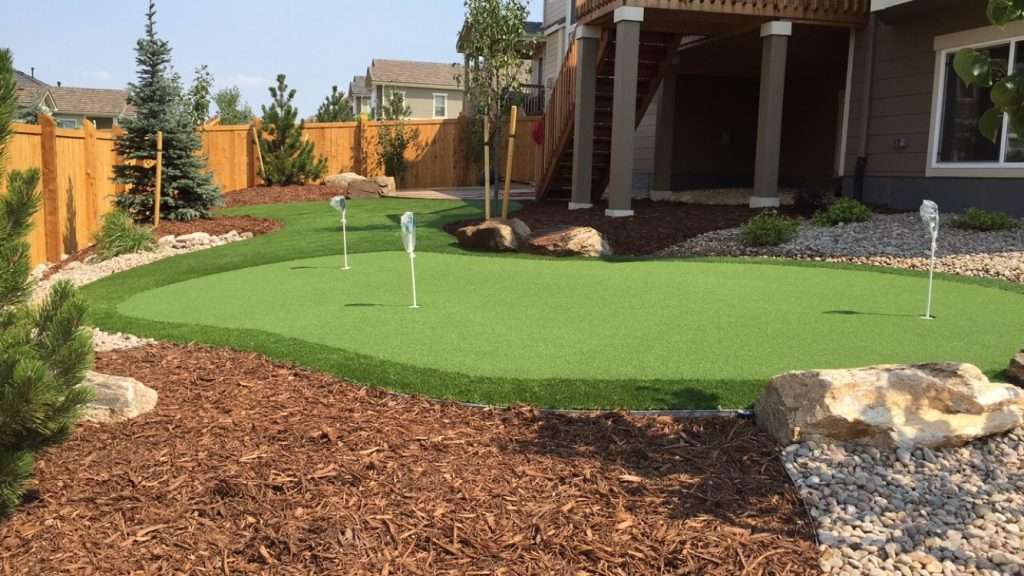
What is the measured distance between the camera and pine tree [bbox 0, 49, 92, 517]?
2879 millimetres

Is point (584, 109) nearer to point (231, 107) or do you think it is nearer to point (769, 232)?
point (769, 232)

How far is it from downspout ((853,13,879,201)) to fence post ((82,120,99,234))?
40.4ft

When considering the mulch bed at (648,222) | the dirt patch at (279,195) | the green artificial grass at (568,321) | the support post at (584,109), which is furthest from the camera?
the dirt patch at (279,195)

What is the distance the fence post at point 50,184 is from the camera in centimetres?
1103

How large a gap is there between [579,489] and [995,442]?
1.97 meters

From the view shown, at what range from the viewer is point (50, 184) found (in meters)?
11.1

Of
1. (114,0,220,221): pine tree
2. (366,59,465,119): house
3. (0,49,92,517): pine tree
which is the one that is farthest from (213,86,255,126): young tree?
(0,49,92,517): pine tree

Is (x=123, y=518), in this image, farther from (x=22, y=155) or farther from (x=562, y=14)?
(x=562, y=14)

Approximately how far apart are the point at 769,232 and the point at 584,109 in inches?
189

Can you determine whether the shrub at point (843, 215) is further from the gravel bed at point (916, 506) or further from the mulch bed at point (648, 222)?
the gravel bed at point (916, 506)

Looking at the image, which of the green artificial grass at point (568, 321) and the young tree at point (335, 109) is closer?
the green artificial grass at point (568, 321)

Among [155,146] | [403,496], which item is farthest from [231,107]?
[403,496]

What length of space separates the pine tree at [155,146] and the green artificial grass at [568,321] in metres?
5.06

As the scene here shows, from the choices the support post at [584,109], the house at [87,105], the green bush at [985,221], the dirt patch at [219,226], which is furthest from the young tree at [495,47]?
the house at [87,105]
